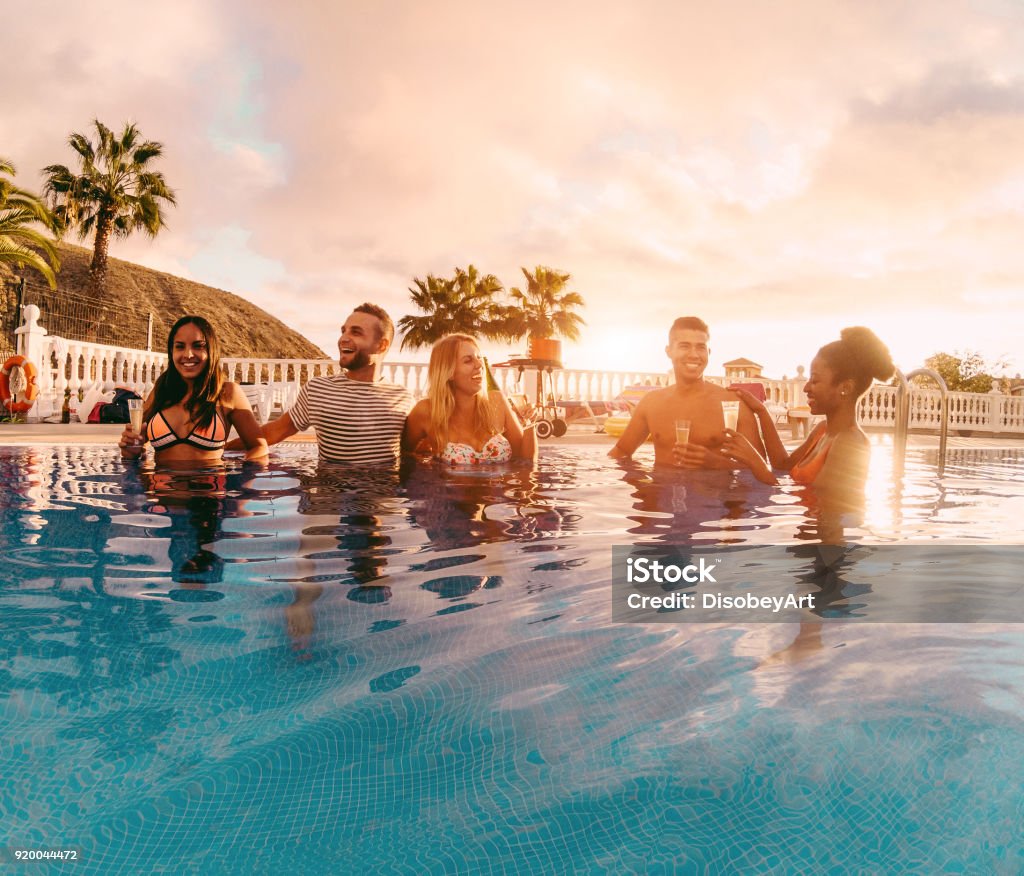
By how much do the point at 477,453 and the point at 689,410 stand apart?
171 centimetres

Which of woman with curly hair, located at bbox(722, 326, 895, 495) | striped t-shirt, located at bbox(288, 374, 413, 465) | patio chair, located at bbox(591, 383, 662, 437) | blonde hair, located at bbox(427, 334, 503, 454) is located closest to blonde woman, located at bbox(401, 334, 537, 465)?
blonde hair, located at bbox(427, 334, 503, 454)

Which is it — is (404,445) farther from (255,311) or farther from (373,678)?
(255,311)

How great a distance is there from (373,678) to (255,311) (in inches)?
2319

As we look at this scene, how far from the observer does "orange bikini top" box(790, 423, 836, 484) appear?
16.6 feet

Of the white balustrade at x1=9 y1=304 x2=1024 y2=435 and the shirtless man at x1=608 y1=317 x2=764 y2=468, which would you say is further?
the white balustrade at x1=9 y1=304 x2=1024 y2=435

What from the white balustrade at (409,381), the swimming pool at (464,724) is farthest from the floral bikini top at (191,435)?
the white balustrade at (409,381)

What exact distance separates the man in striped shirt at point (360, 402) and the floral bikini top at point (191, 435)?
0.63 metres

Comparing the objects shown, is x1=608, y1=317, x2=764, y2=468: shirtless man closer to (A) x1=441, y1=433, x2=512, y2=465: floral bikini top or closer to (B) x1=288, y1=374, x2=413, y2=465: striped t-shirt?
(A) x1=441, y1=433, x2=512, y2=465: floral bikini top

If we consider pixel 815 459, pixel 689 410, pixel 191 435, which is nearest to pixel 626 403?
pixel 689 410

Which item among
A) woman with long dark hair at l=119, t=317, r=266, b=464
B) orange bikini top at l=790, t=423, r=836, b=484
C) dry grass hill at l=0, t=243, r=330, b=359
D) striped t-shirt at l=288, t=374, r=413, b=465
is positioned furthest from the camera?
dry grass hill at l=0, t=243, r=330, b=359

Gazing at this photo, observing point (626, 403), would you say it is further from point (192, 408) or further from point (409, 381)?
point (192, 408)

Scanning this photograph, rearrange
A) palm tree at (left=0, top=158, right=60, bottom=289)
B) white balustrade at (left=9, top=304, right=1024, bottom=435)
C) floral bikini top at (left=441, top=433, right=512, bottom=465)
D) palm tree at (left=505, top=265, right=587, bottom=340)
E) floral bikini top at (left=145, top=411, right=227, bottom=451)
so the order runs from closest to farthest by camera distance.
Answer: floral bikini top at (left=145, top=411, right=227, bottom=451), floral bikini top at (left=441, top=433, right=512, bottom=465), white balustrade at (left=9, top=304, right=1024, bottom=435), palm tree at (left=0, top=158, right=60, bottom=289), palm tree at (left=505, top=265, right=587, bottom=340)

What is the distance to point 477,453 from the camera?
19.9ft

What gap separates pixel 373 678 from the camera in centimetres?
212
